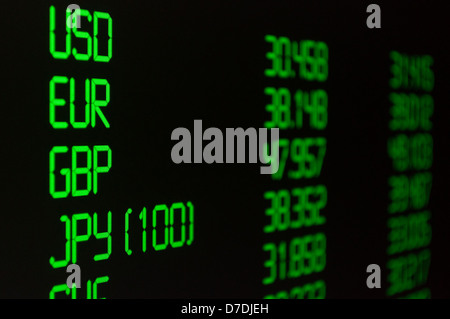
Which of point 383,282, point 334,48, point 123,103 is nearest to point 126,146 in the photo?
point 123,103

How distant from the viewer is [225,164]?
2.69 metres

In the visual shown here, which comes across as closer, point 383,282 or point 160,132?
point 160,132

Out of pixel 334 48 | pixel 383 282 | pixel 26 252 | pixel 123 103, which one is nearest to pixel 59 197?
pixel 26 252

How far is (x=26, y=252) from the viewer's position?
88.9 inches

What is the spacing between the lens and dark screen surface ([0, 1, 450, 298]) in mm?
2264

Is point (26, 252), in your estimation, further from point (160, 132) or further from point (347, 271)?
point (347, 271)

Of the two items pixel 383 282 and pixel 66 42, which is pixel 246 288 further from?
pixel 66 42

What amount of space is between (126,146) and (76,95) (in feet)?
0.67

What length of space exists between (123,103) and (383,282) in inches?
54.6

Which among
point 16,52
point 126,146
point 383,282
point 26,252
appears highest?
point 16,52

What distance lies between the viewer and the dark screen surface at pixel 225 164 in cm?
226
